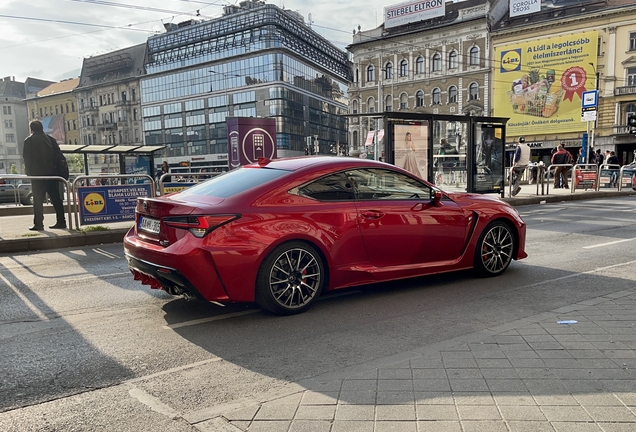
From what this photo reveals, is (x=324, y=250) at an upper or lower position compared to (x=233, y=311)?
upper

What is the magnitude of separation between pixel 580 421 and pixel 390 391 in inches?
40.1

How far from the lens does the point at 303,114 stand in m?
88.6

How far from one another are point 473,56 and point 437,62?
16.3ft

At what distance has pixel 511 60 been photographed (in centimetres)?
5794

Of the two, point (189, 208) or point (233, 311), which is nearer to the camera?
point (189, 208)

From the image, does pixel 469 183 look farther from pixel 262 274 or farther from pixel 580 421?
pixel 580 421

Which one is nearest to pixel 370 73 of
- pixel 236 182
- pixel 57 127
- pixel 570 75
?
pixel 570 75

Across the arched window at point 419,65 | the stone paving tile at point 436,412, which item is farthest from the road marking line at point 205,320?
the arched window at point 419,65

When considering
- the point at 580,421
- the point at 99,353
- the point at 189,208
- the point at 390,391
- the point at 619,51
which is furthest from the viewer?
the point at 619,51

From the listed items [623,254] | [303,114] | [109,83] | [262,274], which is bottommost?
[623,254]

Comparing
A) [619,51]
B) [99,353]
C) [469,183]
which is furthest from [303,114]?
[99,353]

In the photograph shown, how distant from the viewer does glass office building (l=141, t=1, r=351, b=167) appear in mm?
81000

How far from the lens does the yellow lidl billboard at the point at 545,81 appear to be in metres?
52.9

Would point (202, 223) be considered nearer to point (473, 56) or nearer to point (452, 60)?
point (473, 56)
